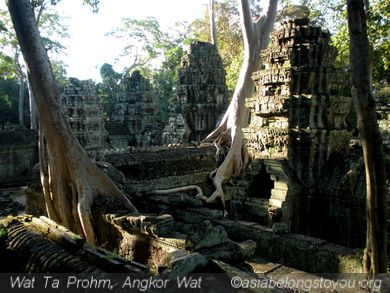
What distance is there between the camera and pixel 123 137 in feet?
73.3

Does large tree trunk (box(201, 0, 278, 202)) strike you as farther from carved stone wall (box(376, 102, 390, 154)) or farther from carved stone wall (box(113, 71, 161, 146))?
carved stone wall (box(113, 71, 161, 146))

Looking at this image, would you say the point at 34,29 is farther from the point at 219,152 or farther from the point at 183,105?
the point at 183,105

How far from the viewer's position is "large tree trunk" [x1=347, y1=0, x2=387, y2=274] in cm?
386

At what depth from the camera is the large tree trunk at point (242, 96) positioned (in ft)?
41.3

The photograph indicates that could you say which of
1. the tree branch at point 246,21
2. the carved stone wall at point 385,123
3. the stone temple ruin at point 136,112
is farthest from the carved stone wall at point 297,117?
the stone temple ruin at point 136,112

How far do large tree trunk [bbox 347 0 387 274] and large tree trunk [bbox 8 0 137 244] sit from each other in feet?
15.9

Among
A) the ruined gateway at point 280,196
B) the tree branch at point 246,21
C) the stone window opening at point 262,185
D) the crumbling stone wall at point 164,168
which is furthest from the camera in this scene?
the tree branch at point 246,21

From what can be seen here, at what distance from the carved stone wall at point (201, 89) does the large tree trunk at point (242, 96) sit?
5.26 m

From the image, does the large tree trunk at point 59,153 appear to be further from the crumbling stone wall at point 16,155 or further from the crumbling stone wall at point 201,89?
the crumbling stone wall at point 201,89

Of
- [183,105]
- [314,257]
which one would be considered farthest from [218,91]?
[314,257]

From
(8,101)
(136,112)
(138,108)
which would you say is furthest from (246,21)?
(8,101)

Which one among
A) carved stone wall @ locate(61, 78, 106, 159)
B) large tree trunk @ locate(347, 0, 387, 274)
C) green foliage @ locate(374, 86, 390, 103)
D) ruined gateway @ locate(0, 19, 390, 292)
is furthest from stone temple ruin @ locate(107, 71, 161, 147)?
large tree trunk @ locate(347, 0, 387, 274)

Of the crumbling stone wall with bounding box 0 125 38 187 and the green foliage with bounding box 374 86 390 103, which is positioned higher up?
the green foliage with bounding box 374 86 390 103

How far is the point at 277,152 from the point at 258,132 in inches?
31.2
